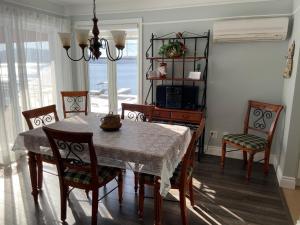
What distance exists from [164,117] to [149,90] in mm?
653

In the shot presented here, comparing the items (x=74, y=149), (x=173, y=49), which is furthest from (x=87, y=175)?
(x=173, y=49)

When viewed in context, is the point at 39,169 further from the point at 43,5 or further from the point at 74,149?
the point at 43,5

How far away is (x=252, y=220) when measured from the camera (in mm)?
2262

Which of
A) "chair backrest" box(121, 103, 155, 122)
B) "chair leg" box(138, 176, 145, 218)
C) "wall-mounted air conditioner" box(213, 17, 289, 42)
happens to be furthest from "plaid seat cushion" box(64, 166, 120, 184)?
"wall-mounted air conditioner" box(213, 17, 289, 42)

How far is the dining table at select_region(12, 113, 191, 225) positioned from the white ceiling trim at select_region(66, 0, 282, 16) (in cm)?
205

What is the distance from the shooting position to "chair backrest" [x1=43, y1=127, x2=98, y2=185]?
1.81 meters

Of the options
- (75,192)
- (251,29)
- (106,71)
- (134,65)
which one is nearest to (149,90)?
(134,65)

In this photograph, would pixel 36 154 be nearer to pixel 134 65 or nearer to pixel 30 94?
pixel 30 94

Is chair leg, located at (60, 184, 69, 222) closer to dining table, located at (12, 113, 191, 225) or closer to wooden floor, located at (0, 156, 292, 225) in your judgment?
wooden floor, located at (0, 156, 292, 225)

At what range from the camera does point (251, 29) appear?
3.14 meters

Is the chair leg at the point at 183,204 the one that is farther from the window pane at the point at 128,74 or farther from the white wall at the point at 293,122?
the window pane at the point at 128,74

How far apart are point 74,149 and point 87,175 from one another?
0.25 m

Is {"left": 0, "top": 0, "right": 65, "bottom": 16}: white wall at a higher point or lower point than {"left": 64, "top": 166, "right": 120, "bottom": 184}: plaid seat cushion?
higher

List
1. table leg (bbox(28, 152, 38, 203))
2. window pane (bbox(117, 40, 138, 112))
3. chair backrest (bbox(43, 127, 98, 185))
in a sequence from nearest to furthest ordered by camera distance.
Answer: chair backrest (bbox(43, 127, 98, 185))
table leg (bbox(28, 152, 38, 203))
window pane (bbox(117, 40, 138, 112))
